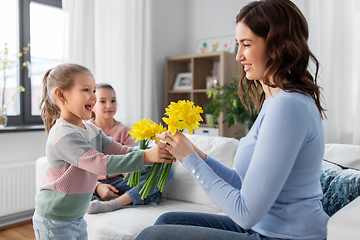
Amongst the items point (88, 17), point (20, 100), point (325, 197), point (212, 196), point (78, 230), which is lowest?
point (78, 230)

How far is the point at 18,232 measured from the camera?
8.22 ft

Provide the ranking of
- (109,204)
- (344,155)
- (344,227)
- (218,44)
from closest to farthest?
(344,227), (344,155), (109,204), (218,44)

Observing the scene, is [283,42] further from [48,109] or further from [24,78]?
[24,78]

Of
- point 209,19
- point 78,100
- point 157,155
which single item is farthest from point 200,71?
point 157,155

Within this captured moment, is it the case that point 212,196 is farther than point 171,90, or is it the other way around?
point 171,90

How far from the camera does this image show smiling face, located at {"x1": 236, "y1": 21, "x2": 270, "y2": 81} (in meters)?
0.98

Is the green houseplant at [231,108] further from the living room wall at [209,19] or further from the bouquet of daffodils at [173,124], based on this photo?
the bouquet of daffodils at [173,124]

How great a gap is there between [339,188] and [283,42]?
76cm

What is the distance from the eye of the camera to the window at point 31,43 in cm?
290

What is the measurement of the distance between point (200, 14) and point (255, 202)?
3751mm

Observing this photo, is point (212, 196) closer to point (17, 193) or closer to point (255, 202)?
point (255, 202)

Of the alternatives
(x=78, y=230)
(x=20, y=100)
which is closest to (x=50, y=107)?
(x=78, y=230)

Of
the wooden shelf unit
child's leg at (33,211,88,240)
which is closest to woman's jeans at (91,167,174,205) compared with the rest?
child's leg at (33,211,88,240)

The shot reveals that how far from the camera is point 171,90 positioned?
3.98 meters
